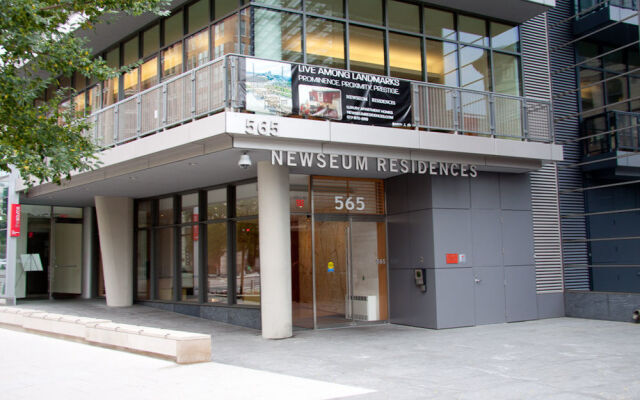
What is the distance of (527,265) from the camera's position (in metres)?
15.2

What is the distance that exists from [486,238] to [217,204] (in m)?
7.19

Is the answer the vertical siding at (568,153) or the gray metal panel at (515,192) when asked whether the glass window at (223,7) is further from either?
the vertical siding at (568,153)

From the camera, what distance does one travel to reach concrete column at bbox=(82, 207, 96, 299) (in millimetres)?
22141

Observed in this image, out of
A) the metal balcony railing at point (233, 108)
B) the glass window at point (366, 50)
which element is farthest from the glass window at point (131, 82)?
the glass window at point (366, 50)

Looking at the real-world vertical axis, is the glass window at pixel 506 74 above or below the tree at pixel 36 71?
above

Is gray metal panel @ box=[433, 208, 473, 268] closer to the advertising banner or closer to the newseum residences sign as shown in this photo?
the newseum residences sign

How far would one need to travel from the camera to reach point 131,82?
16844mm

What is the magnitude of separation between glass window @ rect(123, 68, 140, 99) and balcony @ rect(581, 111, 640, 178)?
1270 centimetres

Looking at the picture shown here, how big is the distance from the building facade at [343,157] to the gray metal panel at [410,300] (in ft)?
0.14

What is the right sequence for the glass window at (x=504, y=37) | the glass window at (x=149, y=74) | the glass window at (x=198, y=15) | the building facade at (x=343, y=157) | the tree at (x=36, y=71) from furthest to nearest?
the glass window at (x=149, y=74) < the glass window at (x=504, y=37) < the glass window at (x=198, y=15) < the building facade at (x=343, y=157) < the tree at (x=36, y=71)

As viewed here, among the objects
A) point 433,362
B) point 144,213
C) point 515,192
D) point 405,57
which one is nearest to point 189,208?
point 144,213

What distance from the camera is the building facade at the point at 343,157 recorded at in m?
12.0

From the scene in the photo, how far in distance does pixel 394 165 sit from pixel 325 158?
1560 mm

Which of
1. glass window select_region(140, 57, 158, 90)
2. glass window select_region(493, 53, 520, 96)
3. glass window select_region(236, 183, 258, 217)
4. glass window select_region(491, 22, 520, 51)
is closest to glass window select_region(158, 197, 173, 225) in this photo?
glass window select_region(236, 183, 258, 217)
